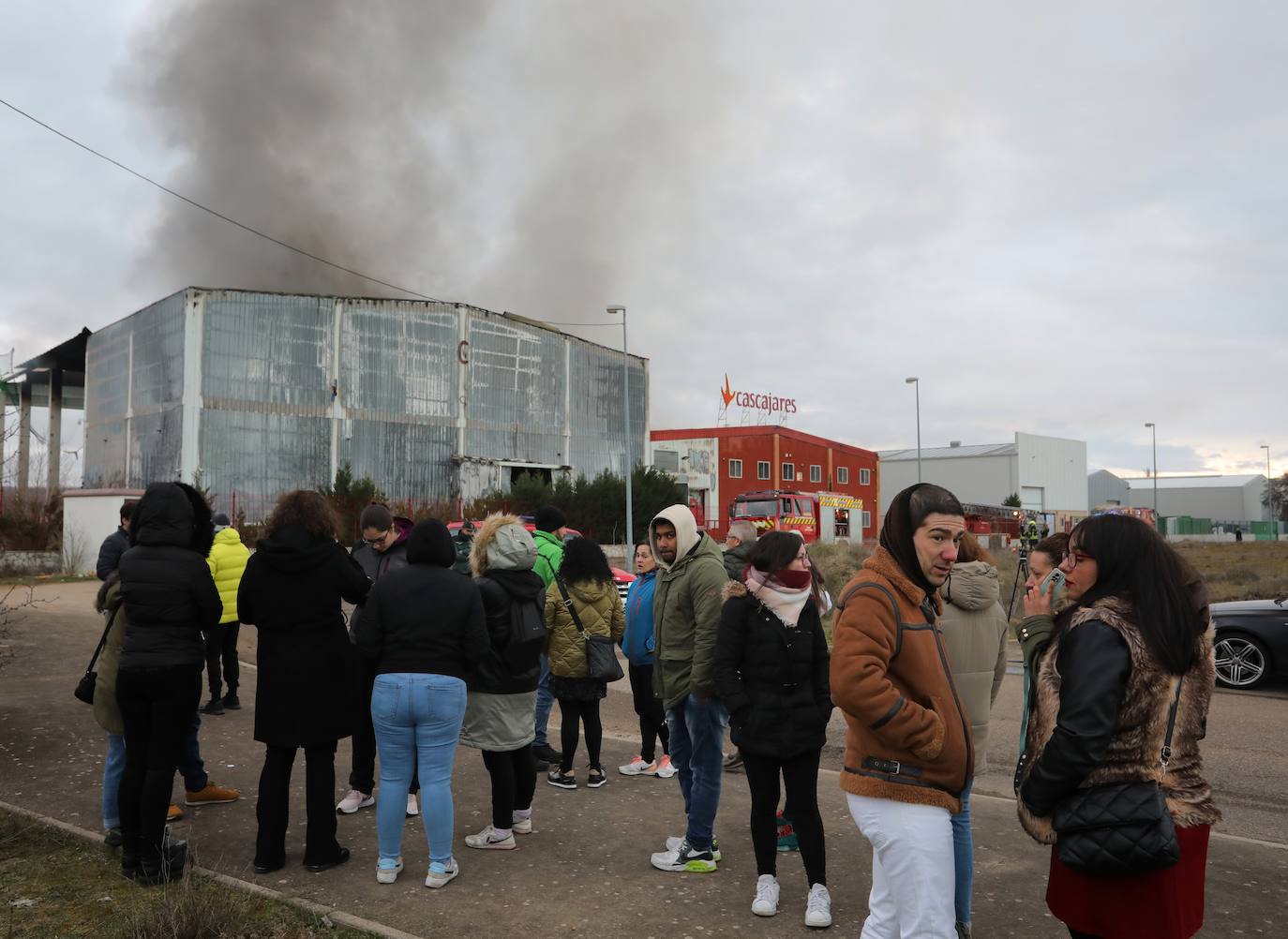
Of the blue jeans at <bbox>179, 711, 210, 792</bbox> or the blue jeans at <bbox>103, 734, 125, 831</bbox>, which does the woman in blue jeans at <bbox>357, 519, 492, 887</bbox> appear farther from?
the blue jeans at <bbox>179, 711, 210, 792</bbox>

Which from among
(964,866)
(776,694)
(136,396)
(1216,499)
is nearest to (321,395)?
(136,396)

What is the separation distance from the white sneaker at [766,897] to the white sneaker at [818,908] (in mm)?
151

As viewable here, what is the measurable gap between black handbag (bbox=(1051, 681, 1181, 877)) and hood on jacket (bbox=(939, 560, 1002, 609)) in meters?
1.68

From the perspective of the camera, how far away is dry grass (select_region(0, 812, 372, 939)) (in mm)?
3762

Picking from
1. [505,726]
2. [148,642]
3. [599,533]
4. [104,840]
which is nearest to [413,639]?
[505,726]

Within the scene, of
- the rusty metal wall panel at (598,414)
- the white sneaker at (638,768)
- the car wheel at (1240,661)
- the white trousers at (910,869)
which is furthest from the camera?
the rusty metal wall panel at (598,414)

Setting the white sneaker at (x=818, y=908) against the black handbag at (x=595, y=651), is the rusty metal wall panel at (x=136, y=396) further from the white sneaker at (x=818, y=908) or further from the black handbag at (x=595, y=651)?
the white sneaker at (x=818, y=908)

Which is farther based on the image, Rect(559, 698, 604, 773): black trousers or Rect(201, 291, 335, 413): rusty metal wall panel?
Rect(201, 291, 335, 413): rusty metal wall panel

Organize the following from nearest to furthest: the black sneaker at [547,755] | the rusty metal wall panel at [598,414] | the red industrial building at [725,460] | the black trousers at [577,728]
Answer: the black trousers at [577,728] → the black sneaker at [547,755] → the rusty metal wall panel at [598,414] → the red industrial building at [725,460]

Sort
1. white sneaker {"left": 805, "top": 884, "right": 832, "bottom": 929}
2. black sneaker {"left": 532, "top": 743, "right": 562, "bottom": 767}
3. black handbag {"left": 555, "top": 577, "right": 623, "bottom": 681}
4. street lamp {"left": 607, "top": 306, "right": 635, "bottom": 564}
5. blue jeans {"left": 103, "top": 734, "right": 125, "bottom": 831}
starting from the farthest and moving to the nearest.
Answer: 1. street lamp {"left": 607, "top": 306, "right": 635, "bottom": 564}
2. black sneaker {"left": 532, "top": 743, "right": 562, "bottom": 767}
3. black handbag {"left": 555, "top": 577, "right": 623, "bottom": 681}
4. blue jeans {"left": 103, "top": 734, "right": 125, "bottom": 831}
5. white sneaker {"left": 805, "top": 884, "right": 832, "bottom": 929}

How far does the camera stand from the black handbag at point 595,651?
6172 millimetres

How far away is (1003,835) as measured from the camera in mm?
5332

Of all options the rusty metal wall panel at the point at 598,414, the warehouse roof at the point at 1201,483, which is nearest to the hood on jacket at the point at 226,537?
the rusty metal wall panel at the point at 598,414


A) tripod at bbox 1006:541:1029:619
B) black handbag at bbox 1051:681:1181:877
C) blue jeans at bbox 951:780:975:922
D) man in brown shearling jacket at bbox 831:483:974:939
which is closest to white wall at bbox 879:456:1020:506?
tripod at bbox 1006:541:1029:619
